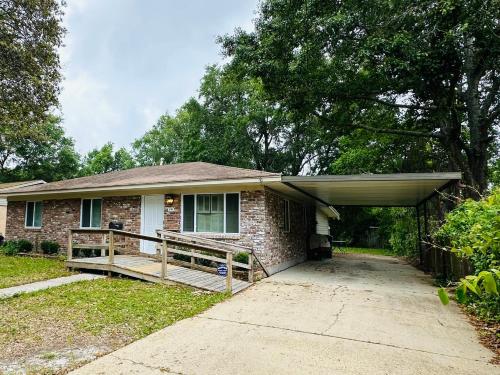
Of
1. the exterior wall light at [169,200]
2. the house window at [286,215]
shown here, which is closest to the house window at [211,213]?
the exterior wall light at [169,200]

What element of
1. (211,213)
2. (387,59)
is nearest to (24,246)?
(211,213)

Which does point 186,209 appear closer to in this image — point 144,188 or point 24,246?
point 144,188

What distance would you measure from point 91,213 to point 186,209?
15.1ft

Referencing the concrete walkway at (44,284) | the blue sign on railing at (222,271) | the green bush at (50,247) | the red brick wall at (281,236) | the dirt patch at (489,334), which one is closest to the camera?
the dirt patch at (489,334)

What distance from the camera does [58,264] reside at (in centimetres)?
1083

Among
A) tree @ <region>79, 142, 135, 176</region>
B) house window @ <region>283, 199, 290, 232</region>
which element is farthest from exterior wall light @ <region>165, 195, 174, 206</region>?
tree @ <region>79, 142, 135, 176</region>

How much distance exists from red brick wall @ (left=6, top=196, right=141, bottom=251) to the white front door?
0.22 metres

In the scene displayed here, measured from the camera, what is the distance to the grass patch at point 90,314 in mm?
4227

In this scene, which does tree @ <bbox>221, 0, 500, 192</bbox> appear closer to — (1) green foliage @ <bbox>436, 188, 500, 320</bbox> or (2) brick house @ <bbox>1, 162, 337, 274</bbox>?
(2) brick house @ <bbox>1, 162, 337, 274</bbox>

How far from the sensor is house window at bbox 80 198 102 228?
1253 centimetres

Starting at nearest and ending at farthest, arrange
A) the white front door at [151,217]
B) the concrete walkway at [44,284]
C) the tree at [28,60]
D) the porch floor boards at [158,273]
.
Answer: the concrete walkway at [44,284] < the porch floor boards at [158,273] < the tree at [28,60] < the white front door at [151,217]

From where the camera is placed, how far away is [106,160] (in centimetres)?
3684

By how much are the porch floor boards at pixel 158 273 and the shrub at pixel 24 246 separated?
602 cm

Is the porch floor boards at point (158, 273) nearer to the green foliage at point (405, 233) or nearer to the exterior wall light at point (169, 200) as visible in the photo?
the exterior wall light at point (169, 200)
